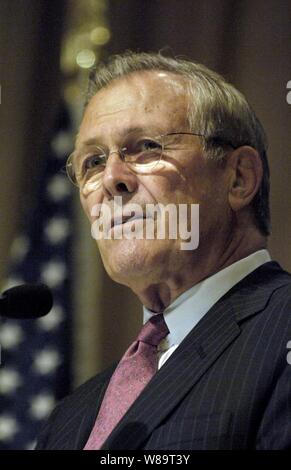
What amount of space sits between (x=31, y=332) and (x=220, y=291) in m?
0.49

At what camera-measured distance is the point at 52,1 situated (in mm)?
1793

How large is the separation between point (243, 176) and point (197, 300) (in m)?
0.28

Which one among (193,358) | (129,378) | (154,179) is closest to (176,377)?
(193,358)

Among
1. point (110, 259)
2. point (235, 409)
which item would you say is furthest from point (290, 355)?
point (110, 259)

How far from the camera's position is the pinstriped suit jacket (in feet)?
3.75

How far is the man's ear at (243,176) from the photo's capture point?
153cm

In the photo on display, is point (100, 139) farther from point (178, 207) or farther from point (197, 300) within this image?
point (197, 300)

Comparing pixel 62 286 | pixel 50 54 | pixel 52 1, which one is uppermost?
pixel 52 1

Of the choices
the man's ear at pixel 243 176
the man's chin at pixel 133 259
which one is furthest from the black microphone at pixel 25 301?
the man's ear at pixel 243 176

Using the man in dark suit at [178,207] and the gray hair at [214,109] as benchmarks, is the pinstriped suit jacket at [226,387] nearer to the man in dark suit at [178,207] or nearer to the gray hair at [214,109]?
the man in dark suit at [178,207]

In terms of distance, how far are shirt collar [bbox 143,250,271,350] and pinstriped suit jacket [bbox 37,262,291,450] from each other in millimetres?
26

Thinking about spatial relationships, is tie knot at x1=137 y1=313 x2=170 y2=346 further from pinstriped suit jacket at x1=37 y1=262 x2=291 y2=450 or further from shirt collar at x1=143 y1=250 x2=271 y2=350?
pinstriped suit jacket at x1=37 y1=262 x2=291 y2=450

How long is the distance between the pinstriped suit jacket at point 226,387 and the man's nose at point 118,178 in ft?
0.91
